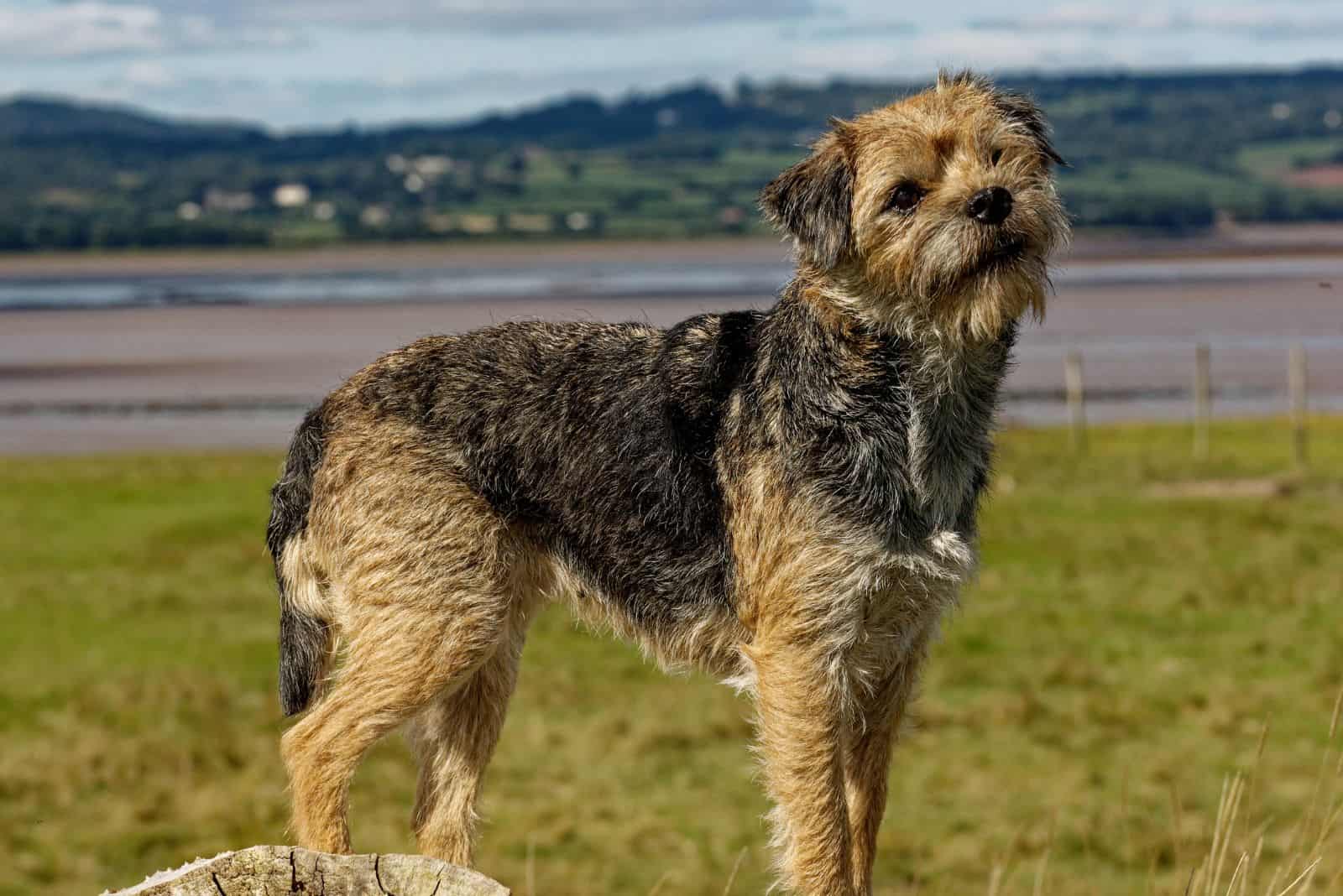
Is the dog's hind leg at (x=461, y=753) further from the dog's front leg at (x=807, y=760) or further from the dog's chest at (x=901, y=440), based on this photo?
the dog's chest at (x=901, y=440)

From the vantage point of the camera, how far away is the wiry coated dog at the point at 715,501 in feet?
19.0

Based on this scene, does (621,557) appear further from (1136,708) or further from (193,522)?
(193,522)

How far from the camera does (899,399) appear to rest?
600 cm

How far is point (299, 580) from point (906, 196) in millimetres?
2832

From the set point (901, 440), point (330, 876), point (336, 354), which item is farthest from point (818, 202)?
point (336, 354)

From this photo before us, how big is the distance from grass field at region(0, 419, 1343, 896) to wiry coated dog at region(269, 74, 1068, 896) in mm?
2240

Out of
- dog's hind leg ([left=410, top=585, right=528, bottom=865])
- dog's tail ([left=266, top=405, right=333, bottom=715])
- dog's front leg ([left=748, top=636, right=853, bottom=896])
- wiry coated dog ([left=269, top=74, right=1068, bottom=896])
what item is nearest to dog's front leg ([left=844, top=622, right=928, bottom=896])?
wiry coated dog ([left=269, top=74, right=1068, bottom=896])

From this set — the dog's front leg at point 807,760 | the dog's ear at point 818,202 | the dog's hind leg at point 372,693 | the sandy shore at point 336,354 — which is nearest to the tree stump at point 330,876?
the dog's hind leg at point 372,693

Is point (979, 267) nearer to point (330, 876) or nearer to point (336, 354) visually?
point (330, 876)

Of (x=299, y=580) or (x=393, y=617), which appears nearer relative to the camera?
(x=393, y=617)

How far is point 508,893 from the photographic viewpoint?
468cm

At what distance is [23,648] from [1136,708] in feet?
63.5

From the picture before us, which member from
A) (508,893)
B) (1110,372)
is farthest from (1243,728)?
(1110,372)

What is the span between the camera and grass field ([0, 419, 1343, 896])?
734 inches
